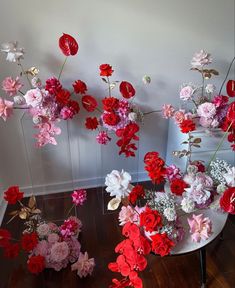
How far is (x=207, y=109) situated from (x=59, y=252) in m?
1.26

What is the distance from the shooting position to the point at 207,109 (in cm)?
173

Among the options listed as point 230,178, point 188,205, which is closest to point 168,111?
point 230,178

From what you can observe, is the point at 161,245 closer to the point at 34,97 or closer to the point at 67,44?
the point at 34,97

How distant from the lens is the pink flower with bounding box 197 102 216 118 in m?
1.72

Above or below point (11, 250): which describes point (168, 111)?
above

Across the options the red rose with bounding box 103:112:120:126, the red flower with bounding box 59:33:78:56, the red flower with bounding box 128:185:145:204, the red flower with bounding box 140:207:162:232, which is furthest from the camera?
the red rose with bounding box 103:112:120:126

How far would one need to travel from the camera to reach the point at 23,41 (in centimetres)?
169

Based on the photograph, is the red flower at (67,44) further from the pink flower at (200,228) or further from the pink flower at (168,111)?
the pink flower at (200,228)

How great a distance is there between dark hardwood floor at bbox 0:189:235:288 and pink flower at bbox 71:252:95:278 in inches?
1.7

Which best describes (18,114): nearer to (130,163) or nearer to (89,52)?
(89,52)

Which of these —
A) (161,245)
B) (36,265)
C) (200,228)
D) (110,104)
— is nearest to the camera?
(161,245)

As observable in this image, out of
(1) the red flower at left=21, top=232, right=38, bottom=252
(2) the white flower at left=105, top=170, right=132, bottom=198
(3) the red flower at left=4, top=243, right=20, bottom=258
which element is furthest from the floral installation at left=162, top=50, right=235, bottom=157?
(3) the red flower at left=4, top=243, right=20, bottom=258

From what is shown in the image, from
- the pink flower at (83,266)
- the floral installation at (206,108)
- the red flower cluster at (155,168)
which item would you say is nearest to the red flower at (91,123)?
the floral installation at (206,108)

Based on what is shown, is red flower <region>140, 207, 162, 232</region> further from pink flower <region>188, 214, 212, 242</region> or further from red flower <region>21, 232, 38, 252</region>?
red flower <region>21, 232, 38, 252</region>
